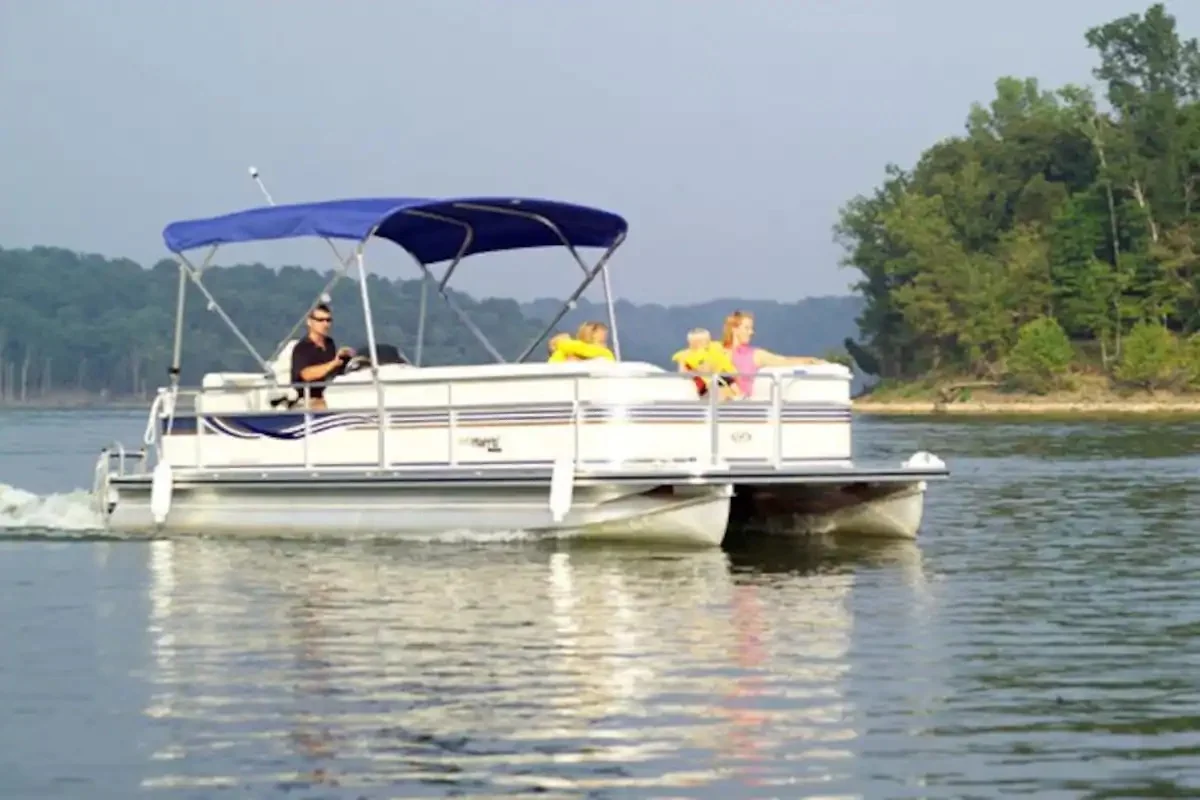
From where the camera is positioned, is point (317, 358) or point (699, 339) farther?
point (317, 358)

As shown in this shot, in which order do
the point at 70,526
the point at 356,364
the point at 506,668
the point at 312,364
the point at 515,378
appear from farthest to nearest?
1. the point at 70,526
2. the point at 356,364
3. the point at 312,364
4. the point at 515,378
5. the point at 506,668

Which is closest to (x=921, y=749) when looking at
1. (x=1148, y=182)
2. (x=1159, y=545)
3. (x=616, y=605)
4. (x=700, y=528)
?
(x=616, y=605)

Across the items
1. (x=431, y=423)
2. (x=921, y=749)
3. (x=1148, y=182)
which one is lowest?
(x=921, y=749)

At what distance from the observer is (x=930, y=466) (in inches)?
755

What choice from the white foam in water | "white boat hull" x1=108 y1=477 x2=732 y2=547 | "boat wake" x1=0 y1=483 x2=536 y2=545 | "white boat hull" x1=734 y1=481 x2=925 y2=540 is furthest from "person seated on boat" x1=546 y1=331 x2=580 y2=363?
the white foam in water

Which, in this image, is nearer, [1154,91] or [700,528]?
[700,528]

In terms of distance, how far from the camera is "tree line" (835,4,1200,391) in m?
104

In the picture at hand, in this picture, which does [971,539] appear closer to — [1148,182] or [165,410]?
[165,410]

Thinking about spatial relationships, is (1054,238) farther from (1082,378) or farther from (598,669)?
(598,669)

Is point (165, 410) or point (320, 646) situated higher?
point (165, 410)

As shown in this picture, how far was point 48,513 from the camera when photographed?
890 inches

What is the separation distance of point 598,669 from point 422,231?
33.0ft

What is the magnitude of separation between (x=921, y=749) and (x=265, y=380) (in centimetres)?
1132

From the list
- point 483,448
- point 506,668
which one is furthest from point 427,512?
point 506,668
